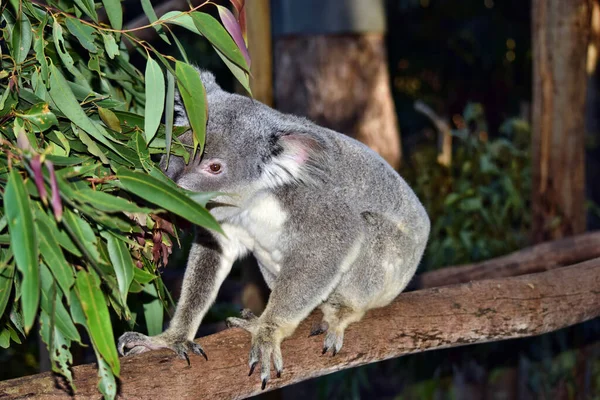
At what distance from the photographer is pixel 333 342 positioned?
259 cm

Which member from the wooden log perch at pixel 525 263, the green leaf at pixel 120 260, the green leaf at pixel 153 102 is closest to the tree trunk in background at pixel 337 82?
the wooden log perch at pixel 525 263

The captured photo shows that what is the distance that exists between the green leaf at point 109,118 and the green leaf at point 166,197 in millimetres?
404

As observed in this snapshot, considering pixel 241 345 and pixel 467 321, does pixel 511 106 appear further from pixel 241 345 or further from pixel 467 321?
pixel 241 345

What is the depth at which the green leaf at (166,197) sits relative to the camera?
1.69 metres

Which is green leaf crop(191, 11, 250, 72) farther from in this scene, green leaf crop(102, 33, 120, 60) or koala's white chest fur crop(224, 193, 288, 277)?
koala's white chest fur crop(224, 193, 288, 277)

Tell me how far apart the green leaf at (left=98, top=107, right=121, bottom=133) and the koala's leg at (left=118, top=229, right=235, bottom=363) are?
2.42 ft

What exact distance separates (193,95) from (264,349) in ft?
2.72

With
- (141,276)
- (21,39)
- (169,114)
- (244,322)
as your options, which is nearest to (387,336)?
(244,322)

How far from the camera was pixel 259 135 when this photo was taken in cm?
259

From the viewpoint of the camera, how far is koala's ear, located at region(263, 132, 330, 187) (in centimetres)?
252

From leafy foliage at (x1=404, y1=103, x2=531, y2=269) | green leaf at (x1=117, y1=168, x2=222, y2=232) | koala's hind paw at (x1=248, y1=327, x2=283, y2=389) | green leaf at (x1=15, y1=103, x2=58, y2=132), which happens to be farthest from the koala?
leafy foliage at (x1=404, y1=103, x2=531, y2=269)

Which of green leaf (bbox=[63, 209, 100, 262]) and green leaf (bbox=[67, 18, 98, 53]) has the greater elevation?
green leaf (bbox=[67, 18, 98, 53])

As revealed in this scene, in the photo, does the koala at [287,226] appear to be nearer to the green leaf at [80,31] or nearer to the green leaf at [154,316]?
the green leaf at [154,316]

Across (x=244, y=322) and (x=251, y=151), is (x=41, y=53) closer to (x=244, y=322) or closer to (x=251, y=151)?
(x=251, y=151)
